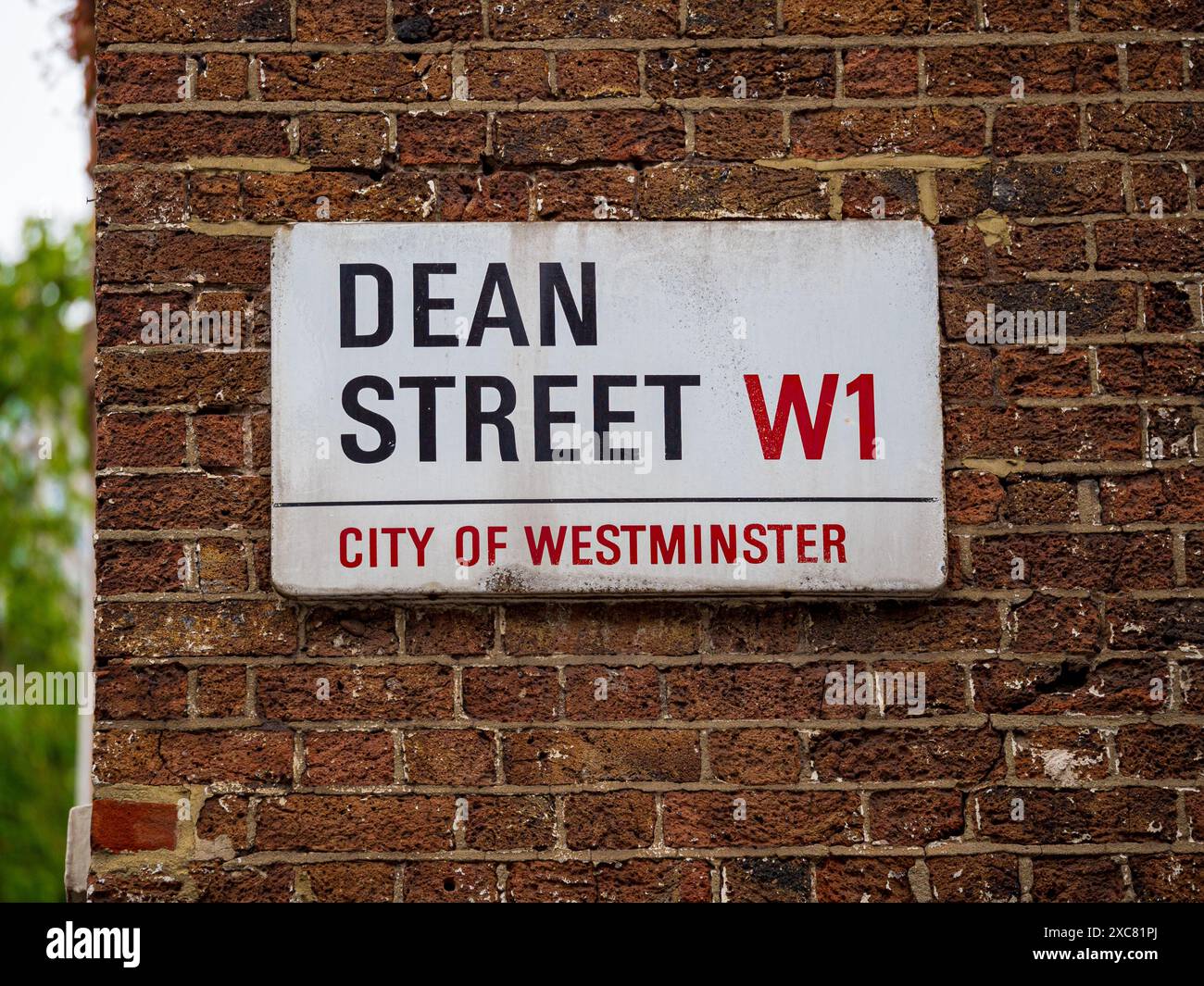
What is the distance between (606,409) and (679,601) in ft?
1.28

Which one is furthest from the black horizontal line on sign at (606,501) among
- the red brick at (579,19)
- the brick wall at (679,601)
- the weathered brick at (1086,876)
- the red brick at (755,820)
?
the red brick at (579,19)

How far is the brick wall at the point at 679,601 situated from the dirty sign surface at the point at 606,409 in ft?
0.24

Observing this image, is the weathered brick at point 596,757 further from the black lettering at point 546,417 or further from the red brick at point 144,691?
the red brick at point 144,691

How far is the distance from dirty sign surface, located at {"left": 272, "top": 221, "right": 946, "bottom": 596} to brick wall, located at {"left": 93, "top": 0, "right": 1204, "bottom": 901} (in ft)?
0.24

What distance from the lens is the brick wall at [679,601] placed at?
2217mm

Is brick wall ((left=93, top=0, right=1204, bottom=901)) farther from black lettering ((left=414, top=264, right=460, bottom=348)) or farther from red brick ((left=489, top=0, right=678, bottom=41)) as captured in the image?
black lettering ((left=414, top=264, right=460, bottom=348))

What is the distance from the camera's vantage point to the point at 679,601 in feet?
7.43

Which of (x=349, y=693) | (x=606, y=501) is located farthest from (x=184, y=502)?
(x=606, y=501)

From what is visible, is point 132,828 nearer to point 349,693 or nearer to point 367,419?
point 349,693

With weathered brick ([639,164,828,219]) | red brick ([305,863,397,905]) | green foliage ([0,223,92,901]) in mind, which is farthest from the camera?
green foliage ([0,223,92,901])

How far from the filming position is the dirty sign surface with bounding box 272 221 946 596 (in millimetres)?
2217

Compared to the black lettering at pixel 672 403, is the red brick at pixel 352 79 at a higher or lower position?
higher

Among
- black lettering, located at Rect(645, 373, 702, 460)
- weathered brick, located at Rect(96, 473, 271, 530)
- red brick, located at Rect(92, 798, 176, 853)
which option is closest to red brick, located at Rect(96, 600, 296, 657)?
weathered brick, located at Rect(96, 473, 271, 530)
